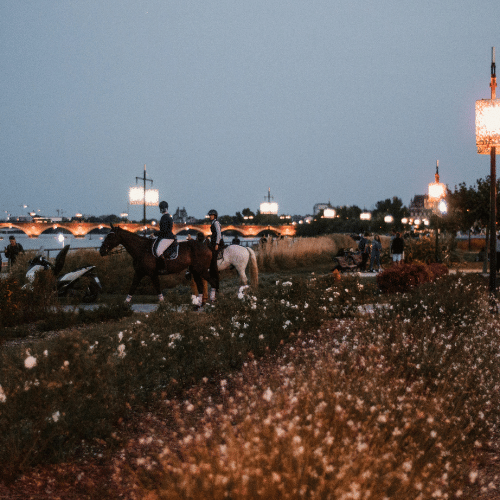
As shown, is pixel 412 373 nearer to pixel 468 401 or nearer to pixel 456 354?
pixel 468 401

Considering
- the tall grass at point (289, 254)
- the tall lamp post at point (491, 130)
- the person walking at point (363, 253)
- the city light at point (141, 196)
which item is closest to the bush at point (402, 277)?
the tall lamp post at point (491, 130)

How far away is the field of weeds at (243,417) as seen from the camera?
2594mm

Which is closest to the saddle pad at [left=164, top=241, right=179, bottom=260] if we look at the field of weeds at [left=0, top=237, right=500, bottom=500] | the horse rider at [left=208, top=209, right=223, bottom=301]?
the horse rider at [left=208, top=209, right=223, bottom=301]

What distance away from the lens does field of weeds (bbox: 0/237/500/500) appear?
2.59 metres

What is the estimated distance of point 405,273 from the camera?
14703 millimetres

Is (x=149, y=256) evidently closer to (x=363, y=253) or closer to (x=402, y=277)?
(x=402, y=277)

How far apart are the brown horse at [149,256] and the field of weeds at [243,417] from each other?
17.5 ft

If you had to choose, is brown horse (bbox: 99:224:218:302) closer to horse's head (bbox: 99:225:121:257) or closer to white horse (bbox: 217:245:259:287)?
horse's head (bbox: 99:225:121:257)

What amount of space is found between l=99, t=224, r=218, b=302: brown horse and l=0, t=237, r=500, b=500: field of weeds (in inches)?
210

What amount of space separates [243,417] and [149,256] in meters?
9.24

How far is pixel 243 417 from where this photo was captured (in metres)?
3.37

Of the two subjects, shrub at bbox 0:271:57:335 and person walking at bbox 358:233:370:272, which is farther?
person walking at bbox 358:233:370:272

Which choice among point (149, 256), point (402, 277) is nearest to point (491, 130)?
point (402, 277)

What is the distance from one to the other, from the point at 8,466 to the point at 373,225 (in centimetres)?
8213
